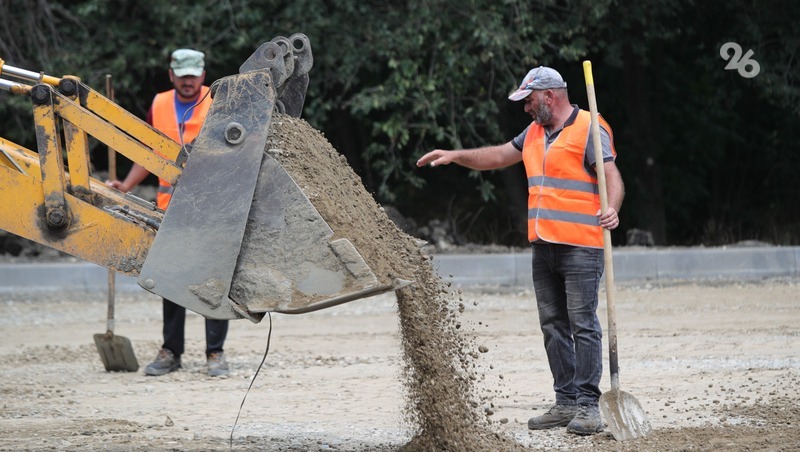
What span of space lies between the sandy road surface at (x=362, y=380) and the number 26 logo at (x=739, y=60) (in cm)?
367

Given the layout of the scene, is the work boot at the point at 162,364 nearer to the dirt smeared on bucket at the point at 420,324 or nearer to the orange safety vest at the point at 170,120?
A: the orange safety vest at the point at 170,120

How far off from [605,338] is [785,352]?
1.38 meters

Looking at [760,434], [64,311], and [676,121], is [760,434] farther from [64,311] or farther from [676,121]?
[676,121]

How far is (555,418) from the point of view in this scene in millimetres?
5859

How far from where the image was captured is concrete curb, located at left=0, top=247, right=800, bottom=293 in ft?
40.2

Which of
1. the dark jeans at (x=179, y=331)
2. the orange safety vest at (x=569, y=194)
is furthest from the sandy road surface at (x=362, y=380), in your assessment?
the orange safety vest at (x=569, y=194)

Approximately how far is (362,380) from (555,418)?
6.28 ft

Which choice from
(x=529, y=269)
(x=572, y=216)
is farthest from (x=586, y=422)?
(x=529, y=269)

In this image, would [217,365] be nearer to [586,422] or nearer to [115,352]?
[115,352]

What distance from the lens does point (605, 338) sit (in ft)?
28.8

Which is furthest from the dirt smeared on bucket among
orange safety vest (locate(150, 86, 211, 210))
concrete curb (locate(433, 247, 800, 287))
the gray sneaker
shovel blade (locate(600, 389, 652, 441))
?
concrete curb (locate(433, 247, 800, 287))

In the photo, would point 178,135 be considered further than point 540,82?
Yes

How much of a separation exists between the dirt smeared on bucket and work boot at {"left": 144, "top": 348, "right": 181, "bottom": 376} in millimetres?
2784

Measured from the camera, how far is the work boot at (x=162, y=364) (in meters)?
7.86
